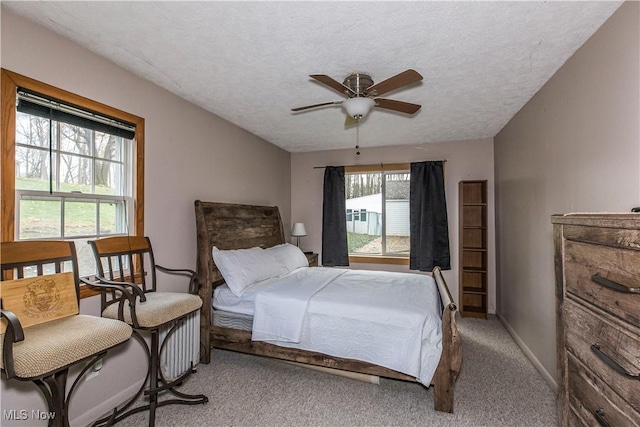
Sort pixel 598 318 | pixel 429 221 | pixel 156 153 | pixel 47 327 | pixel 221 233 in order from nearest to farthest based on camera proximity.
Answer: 1. pixel 598 318
2. pixel 47 327
3. pixel 156 153
4. pixel 221 233
5. pixel 429 221

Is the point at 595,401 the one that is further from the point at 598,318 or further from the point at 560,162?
Result: the point at 560,162

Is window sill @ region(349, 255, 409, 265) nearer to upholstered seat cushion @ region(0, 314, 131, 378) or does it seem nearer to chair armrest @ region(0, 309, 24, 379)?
upholstered seat cushion @ region(0, 314, 131, 378)

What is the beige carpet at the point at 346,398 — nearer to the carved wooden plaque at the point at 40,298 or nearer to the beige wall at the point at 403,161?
the carved wooden plaque at the point at 40,298

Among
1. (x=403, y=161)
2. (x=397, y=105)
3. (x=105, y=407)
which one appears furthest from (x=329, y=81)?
(x=403, y=161)

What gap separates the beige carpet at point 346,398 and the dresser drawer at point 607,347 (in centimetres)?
117

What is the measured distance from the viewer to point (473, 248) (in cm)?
414

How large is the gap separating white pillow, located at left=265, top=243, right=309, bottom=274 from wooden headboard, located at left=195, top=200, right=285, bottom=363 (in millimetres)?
269

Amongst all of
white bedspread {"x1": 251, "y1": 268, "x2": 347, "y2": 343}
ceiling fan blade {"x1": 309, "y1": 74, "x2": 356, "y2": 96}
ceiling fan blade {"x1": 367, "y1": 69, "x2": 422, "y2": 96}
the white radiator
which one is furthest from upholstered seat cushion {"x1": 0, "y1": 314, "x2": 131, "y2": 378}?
ceiling fan blade {"x1": 367, "y1": 69, "x2": 422, "y2": 96}

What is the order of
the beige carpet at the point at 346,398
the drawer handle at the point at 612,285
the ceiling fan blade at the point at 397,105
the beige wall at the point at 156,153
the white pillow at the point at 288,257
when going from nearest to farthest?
the drawer handle at the point at 612,285
the beige wall at the point at 156,153
the beige carpet at the point at 346,398
the ceiling fan blade at the point at 397,105
the white pillow at the point at 288,257

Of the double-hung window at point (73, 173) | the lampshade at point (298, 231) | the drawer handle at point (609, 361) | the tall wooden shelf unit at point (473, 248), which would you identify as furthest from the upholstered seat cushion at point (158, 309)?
the tall wooden shelf unit at point (473, 248)

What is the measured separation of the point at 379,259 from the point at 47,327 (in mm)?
4004

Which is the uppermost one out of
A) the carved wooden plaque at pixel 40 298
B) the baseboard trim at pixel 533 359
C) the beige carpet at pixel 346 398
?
the carved wooden plaque at pixel 40 298

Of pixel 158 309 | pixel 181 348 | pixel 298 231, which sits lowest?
pixel 181 348

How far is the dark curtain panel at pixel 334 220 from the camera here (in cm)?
481
